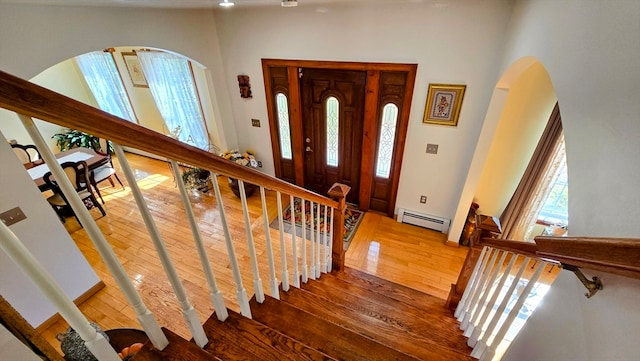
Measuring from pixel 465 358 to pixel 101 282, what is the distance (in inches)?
128

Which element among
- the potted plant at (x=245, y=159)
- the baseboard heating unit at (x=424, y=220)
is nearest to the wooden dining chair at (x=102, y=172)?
the potted plant at (x=245, y=159)

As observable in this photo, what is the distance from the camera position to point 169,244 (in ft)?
10.4

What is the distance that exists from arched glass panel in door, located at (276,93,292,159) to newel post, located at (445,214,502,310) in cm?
291

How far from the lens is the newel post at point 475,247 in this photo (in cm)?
153

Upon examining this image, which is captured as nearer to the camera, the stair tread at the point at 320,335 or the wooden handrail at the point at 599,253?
the wooden handrail at the point at 599,253

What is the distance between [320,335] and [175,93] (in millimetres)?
4734

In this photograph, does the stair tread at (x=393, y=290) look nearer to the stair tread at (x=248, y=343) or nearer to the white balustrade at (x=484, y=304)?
the white balustrade at (x=484, y=304)

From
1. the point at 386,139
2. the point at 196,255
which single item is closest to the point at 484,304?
the point at 386,139

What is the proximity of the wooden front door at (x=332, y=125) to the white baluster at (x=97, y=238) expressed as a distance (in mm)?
3031

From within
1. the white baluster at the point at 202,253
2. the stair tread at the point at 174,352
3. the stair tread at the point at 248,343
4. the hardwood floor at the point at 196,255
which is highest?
the white baluster at the point at 202,253

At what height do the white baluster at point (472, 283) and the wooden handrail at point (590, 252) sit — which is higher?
the wooden handrail at point (590, 252)

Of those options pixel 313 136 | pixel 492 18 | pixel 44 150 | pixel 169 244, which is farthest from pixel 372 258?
pixel 44 150

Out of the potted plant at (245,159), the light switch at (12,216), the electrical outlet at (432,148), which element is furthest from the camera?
the potted plant at (245,159)

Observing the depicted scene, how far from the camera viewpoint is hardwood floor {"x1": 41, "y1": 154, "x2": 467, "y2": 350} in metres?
2.41
